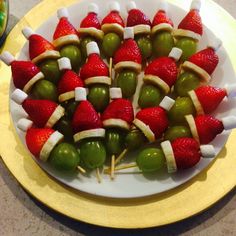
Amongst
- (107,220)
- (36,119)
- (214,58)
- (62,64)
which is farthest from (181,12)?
(107,220)

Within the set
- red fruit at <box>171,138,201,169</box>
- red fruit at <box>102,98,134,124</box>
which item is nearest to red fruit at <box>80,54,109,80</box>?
red fruit at <box>102,98,134,124</box>

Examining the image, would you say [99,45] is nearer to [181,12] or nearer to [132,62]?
[132,62]

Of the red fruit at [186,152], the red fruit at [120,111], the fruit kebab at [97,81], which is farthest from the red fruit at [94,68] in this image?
the red fruit at [186,152]

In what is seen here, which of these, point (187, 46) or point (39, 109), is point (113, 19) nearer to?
point (187, 46)

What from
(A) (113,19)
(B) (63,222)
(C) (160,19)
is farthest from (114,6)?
(B) (63,222)

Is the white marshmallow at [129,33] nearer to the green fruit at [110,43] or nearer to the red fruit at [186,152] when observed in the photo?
the green fruit at [110,43]

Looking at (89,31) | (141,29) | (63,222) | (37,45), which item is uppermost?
(141,29)
